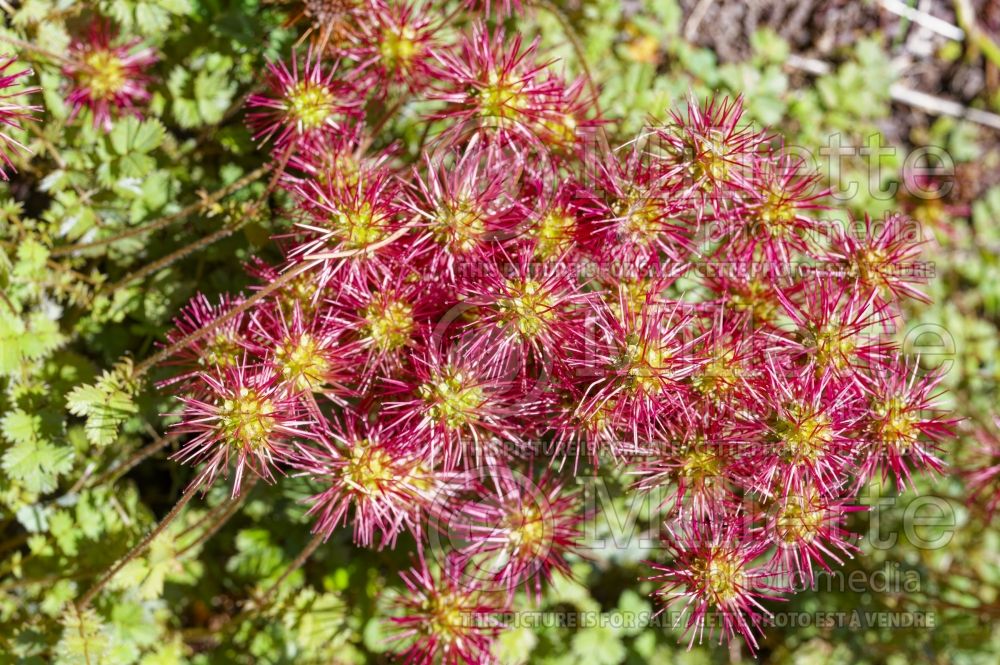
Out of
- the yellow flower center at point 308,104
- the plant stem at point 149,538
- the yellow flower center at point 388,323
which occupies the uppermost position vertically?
the yellow flower center at point 308,104

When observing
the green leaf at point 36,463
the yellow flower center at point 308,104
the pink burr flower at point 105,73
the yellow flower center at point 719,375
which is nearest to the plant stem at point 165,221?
the yellow flower center at point 308,104

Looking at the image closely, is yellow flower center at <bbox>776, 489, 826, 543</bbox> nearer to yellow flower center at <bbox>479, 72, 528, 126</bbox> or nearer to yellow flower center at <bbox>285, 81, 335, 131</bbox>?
yellow flower center at <bbox>479, 72, 528, 126</bbox>

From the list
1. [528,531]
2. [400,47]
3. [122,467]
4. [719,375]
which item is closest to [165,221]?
[122,467]

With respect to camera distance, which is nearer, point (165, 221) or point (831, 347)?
point (831, 347)

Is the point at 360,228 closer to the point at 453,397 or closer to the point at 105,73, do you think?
the point at 453,397

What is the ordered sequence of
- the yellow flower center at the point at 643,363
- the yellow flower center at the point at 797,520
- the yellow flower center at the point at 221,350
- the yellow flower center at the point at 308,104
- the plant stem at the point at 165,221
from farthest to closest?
the plant stem at the point at 165,221, the yellow flower center at the point at 308,104, the yellow flower center at the point at 221,350, the yellow flower center at the point at 797,520, the yellow flower center at the point at 643,363

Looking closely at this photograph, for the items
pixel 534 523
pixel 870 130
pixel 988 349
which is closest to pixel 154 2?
pixel 534 523

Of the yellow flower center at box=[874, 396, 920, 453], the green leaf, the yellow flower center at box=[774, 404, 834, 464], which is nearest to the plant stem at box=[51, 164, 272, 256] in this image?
the green leaf

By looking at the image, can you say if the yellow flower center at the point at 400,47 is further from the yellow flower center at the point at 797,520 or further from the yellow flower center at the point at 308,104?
the yellow flower center at the point at 797,520

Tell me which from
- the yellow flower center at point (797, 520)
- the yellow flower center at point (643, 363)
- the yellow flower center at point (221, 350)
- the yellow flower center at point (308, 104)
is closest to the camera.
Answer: the yellow flower center at point (643, 363)
